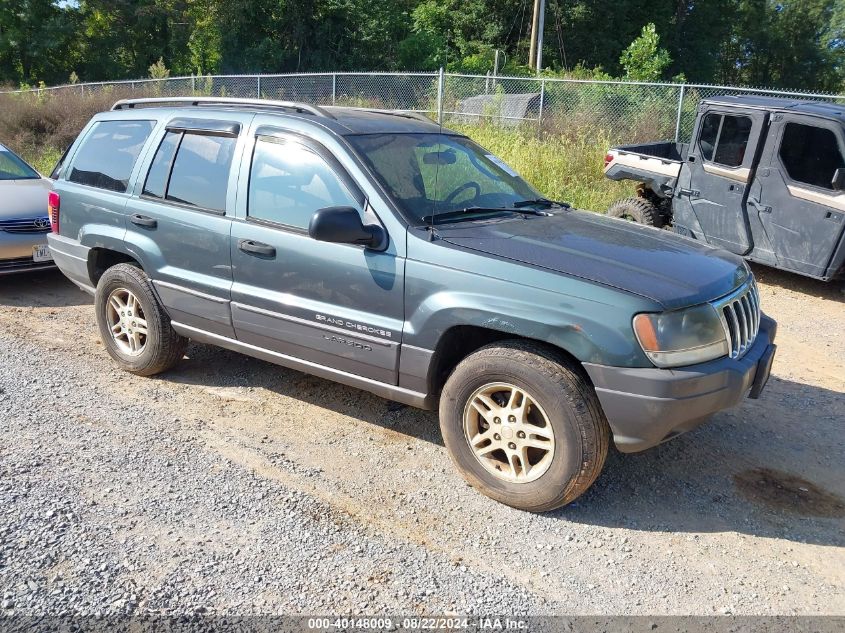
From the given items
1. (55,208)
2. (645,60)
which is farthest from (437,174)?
(645,60)

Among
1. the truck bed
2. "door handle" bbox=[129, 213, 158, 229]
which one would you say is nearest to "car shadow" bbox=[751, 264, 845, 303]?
the truck bed

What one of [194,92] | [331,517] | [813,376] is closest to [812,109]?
[813,376]

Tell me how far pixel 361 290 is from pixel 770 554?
2388 millimetres

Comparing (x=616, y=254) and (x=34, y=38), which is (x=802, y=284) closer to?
(x=616, y=254)

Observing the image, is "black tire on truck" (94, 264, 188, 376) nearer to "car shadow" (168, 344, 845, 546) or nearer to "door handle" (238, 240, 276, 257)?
"car shadow" (168, 344, 845, 546)

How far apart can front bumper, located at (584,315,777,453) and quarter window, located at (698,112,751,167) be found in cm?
571

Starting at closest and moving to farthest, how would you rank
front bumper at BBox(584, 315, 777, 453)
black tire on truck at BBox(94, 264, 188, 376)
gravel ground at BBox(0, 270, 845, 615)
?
gravel ground at BBox(0, 270, 845, 615) → front bumper at BBox(584, 315, 777, 453) → black tire on truck at BBox(94, 264, 188, 376)

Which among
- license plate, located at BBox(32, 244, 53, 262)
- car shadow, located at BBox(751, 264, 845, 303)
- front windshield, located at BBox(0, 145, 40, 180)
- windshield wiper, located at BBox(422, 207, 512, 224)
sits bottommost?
car shadow, located at BBox(751, 264, 845, 303)

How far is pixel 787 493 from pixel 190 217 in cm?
392

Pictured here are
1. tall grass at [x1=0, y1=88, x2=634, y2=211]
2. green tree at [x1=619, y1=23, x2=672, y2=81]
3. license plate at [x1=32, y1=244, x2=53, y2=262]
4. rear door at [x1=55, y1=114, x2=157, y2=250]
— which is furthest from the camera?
green tree at [x1=619, y1=23, x2=672, y2=81]

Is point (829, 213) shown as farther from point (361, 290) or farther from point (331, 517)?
point (331, 517)

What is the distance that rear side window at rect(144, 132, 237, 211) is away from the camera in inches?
182

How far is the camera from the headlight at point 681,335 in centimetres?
327

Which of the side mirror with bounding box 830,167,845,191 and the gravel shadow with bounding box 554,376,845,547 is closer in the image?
the gravel shadow with bounding box 554,376,845,547
